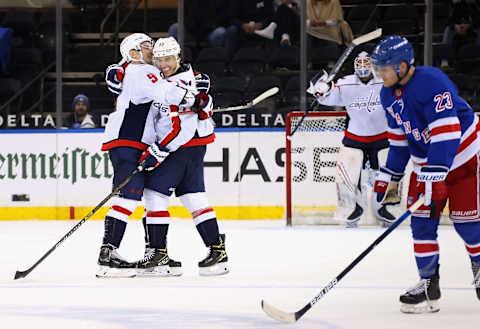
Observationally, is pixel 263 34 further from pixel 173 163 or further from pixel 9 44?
pixel 173 163

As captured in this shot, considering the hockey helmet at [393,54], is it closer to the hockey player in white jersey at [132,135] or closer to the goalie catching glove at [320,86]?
the hockey player in white jersey at [132,135]

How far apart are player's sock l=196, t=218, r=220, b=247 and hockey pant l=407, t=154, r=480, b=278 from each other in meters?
1.50

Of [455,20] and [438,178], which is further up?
[455,20]

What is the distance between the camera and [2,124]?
368 inches

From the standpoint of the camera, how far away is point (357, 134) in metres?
8.27

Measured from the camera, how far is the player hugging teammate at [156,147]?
537cm

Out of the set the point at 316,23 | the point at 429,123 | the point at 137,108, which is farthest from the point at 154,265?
the point at 316,23

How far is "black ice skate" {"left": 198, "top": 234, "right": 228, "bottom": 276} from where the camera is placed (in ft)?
17.9

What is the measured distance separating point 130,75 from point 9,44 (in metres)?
4.71

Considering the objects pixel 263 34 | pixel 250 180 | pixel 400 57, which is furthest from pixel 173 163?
pixel 263 34

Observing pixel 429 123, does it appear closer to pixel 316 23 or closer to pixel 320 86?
pixel 320 86

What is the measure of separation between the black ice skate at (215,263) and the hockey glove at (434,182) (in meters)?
1.66

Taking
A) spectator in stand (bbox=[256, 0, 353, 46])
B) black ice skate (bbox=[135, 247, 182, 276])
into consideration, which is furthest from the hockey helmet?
spectator in stand (bbox=[256, 0, 353, 46])

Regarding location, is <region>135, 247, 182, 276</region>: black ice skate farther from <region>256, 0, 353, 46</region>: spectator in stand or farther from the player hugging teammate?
<region>256, 0, 353, 46</region>: spectator in stand
